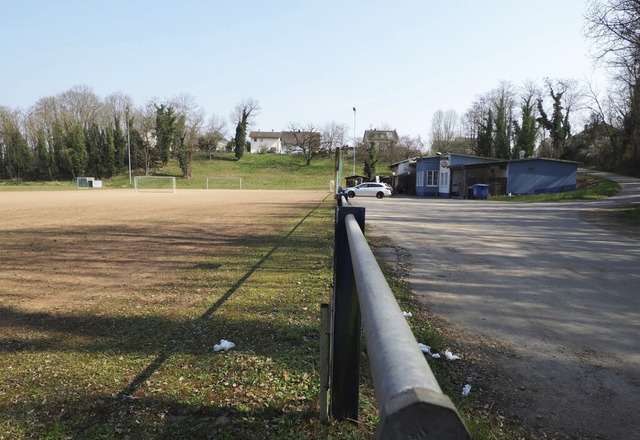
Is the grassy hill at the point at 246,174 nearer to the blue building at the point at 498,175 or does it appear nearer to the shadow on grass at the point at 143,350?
the blue building at the point at 498,175

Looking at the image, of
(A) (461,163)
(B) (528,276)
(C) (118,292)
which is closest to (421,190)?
(A) (461,163)

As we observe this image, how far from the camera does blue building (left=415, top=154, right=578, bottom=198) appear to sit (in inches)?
1665

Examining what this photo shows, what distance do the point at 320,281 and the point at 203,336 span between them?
2.88 m

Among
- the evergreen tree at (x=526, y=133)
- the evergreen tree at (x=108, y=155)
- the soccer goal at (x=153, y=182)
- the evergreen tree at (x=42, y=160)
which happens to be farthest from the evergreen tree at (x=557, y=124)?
the evergreen tree at (x=42, y=160)

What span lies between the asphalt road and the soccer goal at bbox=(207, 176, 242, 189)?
68021 mm

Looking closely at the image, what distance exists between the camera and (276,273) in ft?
25.0

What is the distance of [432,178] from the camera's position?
167 feet

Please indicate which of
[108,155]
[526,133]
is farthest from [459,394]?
[108,155]

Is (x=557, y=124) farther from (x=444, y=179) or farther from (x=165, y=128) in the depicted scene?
(x=165, y=128)

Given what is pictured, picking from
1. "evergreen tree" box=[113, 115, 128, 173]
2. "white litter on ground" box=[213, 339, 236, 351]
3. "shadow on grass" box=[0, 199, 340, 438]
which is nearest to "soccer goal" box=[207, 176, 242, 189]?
"evergreen tree" box=[113, 115, 128, 173]

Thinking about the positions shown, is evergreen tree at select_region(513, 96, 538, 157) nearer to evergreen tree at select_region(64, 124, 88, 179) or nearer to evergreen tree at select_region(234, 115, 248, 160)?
evergreen tree at select_region(234, 115, 248, 160)

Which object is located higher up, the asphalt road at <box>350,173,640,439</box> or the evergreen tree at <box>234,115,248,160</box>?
the evergreen tree at <box>234,115,248,160</box>

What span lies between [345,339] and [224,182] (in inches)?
3165

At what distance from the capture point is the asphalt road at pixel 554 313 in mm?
3406
